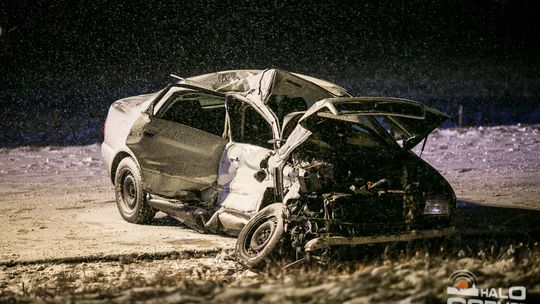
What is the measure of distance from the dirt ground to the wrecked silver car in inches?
11.2

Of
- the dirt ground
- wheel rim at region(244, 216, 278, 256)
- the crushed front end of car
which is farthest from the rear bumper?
wheel rim at region(244, 216, 278, 256)

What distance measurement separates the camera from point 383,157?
7855 millimetres

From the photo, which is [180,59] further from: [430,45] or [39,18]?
[430,45]

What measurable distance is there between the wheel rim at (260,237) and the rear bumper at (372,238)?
23.6 inches

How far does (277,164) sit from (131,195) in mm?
2779

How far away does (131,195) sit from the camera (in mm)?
9656

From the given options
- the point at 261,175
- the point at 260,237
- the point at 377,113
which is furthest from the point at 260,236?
the point at 377,113

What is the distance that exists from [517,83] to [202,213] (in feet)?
56.7

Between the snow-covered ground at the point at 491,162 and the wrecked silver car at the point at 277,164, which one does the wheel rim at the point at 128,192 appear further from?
the snow-covered ground at the point at 491,162

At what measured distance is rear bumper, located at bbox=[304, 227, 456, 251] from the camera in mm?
6875

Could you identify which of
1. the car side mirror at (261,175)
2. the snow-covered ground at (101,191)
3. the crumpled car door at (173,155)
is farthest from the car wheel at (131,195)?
the car side mirror at (261,175)

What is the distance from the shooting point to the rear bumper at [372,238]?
6875mm

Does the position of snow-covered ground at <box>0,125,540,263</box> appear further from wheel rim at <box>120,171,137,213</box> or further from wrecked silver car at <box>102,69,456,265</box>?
wrecked silver car at <box>102,69,456,265</box>

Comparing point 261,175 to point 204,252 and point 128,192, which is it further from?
point 128,192
